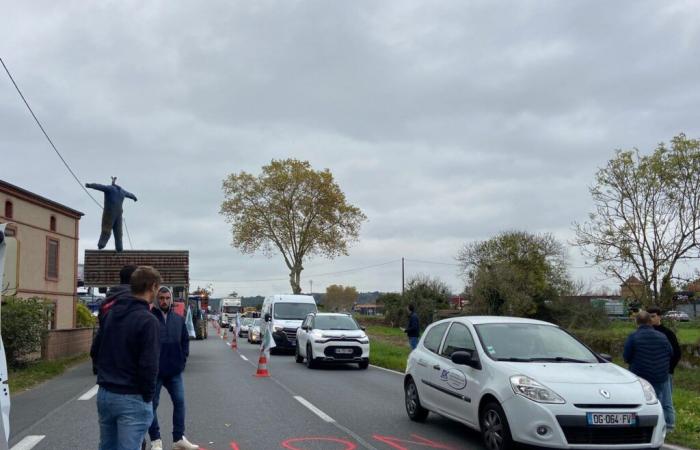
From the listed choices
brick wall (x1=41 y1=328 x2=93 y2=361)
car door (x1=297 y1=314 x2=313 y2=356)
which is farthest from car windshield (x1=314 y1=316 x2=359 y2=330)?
brick wall (x1=41 y1=328 x2=93 y2=361)

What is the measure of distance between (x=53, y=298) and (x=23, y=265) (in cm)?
334

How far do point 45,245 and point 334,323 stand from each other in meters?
15.5

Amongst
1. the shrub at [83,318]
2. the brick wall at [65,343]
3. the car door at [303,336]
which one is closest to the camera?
the car door at [303,336]

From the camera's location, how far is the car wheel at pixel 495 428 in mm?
6789

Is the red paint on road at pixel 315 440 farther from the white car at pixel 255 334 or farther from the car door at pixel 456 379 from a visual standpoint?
the white car at pixel 255 334

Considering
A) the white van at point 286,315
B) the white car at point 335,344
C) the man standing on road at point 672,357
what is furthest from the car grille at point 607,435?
the white van at point 286,315

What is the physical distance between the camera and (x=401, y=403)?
451 inches

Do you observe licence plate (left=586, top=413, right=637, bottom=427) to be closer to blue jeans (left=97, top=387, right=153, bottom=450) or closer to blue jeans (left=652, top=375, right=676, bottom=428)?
blue jeans (left=652, top=375, right=676, bottom=428)

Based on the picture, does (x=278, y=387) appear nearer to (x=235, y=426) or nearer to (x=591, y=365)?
(x=235, y=426)

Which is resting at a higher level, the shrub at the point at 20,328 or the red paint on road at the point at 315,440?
the shrub at the point at 20,328

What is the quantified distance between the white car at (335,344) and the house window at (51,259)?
15.1 m

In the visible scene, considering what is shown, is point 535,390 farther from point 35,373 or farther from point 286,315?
point 286,315

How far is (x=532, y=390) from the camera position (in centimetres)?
670

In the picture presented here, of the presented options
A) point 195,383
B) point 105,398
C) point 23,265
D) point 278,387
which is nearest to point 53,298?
point 23,265
